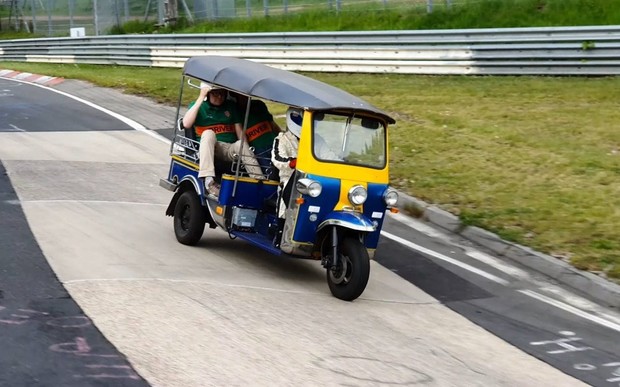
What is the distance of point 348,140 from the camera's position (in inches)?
366

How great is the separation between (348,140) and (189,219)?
2197 millimetres

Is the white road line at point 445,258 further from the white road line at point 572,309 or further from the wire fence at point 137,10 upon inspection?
the wire fence at point 137,10

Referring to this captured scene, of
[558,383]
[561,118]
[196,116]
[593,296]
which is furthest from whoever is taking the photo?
[561,118]

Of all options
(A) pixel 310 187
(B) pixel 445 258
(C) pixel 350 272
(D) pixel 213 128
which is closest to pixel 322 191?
(A) pixel 310 187

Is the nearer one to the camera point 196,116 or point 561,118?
point 196,116

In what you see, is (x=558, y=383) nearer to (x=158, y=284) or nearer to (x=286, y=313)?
(x=286, y=313)

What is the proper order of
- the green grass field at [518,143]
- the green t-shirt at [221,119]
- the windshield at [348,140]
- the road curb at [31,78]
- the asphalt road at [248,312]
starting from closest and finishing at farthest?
the asphalt road at [248,312], the windshield at [348,140], the green t-shirt at [221,119], the green grass field at [518,143], the road curb at [31,78]

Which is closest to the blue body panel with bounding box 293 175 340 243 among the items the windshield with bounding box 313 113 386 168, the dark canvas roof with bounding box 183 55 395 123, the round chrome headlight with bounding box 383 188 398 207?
the windshield with bounding box 313 113 386 168

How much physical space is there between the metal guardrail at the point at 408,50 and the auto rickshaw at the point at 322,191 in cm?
1187

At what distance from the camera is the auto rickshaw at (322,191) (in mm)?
8962

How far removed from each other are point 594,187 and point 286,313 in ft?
19.3

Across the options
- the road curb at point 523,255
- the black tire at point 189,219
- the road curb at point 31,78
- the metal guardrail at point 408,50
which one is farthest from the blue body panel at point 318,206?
the road curb at point 31,78

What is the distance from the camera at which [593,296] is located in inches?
380

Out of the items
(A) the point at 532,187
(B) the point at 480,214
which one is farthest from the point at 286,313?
(A) the point at 532,187
